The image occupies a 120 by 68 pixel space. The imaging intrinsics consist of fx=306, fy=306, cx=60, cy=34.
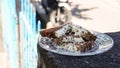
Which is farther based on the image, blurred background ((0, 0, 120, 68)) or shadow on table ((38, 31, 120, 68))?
blurred background ((0, 0, 120, 68))

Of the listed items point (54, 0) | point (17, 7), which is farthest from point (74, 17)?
point (17, 7)

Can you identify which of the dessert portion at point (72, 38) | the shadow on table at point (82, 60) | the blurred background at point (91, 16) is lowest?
the blurred background at point (91, 16)

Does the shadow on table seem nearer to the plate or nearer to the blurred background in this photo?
the plate

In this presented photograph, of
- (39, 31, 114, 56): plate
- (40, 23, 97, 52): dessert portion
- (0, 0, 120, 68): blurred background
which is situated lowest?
(0, 0, 120, 68): blurred background

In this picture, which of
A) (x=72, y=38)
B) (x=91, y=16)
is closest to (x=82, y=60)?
(x=72, y=38)

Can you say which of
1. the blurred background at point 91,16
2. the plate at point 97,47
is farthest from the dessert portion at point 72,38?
the blurred background at point 91,16

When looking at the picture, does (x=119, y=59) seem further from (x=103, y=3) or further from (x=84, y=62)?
(x=103, y=3)

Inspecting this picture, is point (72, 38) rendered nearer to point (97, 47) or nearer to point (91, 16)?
point (97, 47)

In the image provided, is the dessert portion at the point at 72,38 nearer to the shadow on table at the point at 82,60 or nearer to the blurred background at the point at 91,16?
the shadow on table at the point at 82,60

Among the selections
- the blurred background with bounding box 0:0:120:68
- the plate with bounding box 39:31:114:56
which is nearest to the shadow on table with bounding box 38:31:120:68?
the plate with bounding box 39:31:114:56

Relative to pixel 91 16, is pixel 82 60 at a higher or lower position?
higher
